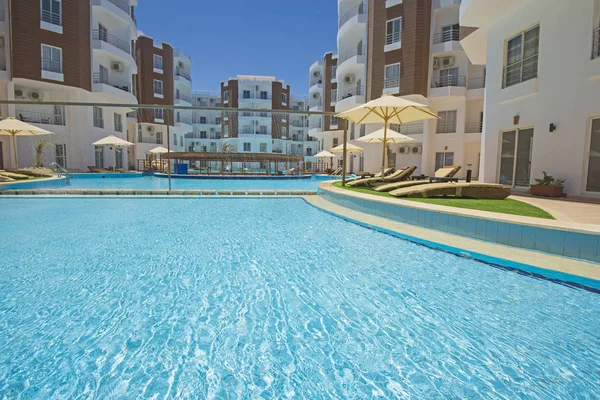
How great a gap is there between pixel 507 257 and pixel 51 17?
91.1 feet

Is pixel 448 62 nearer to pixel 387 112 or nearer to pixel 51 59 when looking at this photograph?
pixel 387 112

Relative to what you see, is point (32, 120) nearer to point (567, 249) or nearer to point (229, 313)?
point (229, 313)

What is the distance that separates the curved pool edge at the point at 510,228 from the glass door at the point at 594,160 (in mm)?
4673

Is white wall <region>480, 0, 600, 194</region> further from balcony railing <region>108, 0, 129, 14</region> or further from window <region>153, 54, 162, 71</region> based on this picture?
window <region>153, 54, 162, 71</region>

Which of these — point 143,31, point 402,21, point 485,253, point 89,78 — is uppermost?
point 143,31

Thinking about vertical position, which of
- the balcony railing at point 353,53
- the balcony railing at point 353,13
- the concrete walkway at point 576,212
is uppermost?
the balcony railing at point 353,13

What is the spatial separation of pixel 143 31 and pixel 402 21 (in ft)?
96.1

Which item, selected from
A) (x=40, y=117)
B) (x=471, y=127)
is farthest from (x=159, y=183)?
(x=471, y=127)

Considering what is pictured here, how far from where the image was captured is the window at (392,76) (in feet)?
81.0

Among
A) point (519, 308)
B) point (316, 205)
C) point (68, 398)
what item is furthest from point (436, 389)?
point (316, 205)

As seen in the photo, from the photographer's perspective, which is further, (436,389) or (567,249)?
(567,249)

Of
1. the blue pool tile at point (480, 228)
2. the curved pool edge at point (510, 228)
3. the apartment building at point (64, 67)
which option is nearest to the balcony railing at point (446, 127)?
the curved pool edge at point (510, 228)

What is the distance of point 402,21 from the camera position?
24031 millimetres

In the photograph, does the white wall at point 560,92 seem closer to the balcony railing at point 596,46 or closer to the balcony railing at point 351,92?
the balcony railing at point 596,46
